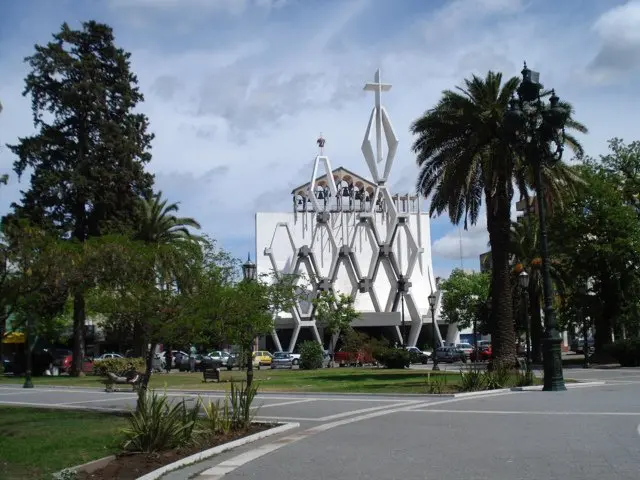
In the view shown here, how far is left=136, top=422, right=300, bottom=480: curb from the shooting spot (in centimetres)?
902

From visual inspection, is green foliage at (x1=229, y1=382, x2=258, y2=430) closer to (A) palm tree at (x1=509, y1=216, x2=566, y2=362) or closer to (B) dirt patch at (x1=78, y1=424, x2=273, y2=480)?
(B) dirt patch at (x1=78, y1=424, x2=273, y2=480)

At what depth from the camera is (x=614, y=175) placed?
150 ft

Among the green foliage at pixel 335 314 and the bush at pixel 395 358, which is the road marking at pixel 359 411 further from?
the green foliage at pixel 335 314

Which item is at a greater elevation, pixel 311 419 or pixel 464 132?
pixel 464 132

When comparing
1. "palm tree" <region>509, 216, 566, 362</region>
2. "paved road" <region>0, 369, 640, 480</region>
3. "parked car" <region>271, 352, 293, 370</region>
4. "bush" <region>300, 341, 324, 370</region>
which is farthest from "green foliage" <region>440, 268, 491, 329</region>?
"paved road" <region>0, 369, 640, 480</region>

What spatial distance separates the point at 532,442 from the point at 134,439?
613 centimetres

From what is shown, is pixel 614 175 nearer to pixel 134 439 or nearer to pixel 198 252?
A: pixel 198 252

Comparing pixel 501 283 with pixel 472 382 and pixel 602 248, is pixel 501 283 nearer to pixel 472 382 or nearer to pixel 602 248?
pixel 472 382

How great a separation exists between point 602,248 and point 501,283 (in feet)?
52.8

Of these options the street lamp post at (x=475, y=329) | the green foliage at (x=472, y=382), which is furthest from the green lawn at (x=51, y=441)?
the street lamp post at (x=475, y=329)

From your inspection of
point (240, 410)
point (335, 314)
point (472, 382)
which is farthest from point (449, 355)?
point (240, 410)

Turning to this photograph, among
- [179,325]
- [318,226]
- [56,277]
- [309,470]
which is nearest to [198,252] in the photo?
[179,325]

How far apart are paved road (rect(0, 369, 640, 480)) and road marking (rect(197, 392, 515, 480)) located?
0.02 metres

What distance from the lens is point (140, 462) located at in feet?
32.6
